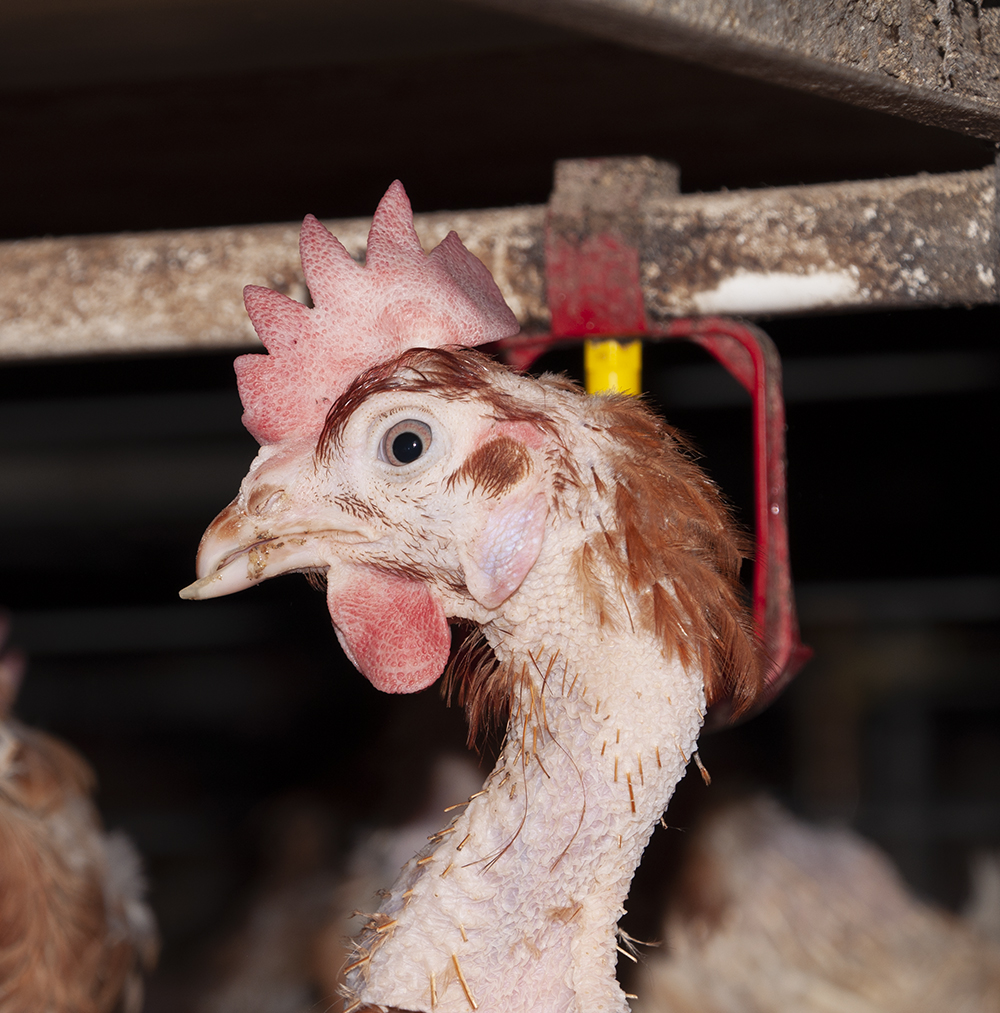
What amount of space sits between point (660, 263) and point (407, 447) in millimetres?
566

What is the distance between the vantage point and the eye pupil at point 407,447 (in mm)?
1035


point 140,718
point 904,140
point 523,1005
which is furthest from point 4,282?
point 140,718

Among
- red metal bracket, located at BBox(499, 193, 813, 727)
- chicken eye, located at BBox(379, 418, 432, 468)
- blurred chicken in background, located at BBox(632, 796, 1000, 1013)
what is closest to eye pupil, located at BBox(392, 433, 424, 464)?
chicken eye, located at BBox(379, 418, 432, 468)

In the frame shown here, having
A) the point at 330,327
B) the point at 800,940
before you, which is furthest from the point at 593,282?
the point at 800,940

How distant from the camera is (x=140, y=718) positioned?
4.95 metres

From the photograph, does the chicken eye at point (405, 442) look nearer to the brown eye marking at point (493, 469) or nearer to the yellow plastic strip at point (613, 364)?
the brown eye marking at point (493, 469)

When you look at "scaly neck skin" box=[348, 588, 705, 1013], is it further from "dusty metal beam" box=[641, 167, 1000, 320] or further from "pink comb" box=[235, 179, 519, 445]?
"dusty metal beam" box=[641, 167, 1000, 320]

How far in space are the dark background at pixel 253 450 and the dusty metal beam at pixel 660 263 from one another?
219mm

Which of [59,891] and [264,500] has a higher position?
[264,500]

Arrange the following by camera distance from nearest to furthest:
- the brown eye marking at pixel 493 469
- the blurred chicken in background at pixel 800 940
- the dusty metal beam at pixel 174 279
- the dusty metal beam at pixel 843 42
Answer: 1. the dusty metal beam at pixel 843 42
2. the brown eye marking at pixel 493 469
3. the dusty metal beam at pixel 174 279
4. the blurred chicken in background at pixel 800 940

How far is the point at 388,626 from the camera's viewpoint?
109 cm

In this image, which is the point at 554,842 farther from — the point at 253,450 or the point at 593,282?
the point at 253,450

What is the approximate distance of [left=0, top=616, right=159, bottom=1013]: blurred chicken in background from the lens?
1887 millimetres

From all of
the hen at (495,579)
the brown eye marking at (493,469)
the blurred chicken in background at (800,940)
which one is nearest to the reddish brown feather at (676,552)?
the hen at (495,579)
